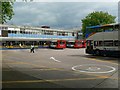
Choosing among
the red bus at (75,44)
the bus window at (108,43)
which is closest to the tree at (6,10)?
the bus window at (108,43)

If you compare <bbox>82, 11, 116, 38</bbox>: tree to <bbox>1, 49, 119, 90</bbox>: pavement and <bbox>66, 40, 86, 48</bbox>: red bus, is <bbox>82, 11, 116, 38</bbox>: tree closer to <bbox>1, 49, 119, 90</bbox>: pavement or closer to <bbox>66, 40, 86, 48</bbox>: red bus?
<bbox>66, 40, 86, 48</bbox>: red bus

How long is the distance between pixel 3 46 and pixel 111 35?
40.0 meters

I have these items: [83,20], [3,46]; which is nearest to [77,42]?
[83,20]

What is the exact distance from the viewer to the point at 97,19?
78.2m

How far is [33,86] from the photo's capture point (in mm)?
10344

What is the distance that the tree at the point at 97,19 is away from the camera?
3068 inches

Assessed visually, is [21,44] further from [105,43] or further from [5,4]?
[5,4]

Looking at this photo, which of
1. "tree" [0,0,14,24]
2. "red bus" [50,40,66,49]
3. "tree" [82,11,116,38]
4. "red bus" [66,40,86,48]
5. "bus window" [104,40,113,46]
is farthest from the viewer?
"tree" [82,11,116,38]

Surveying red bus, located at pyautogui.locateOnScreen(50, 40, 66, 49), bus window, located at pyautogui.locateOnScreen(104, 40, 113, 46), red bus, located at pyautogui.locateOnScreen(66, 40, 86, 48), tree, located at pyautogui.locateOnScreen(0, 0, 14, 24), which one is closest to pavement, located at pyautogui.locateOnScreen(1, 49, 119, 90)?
tree, located at pyautogui.locateOnScreen(0, 0, 14, 24)

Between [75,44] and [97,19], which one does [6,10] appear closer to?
[75,44]

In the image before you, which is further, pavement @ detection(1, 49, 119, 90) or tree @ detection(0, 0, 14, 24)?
tree @ detection(0, 0, 14, 24)

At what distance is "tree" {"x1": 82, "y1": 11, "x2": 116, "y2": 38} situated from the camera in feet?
256

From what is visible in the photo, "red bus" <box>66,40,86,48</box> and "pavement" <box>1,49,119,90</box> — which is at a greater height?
"red bus" <box>66,40,86,48</box>

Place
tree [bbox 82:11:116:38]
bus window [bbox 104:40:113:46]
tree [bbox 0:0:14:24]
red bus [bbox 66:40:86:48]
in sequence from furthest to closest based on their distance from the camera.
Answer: tree [bbox 82:11:116:38]
red bus [bbox 66:40:86:48]
bus window [bbox 104:40:113:46]
tree [bbox 0:0:14:24]
